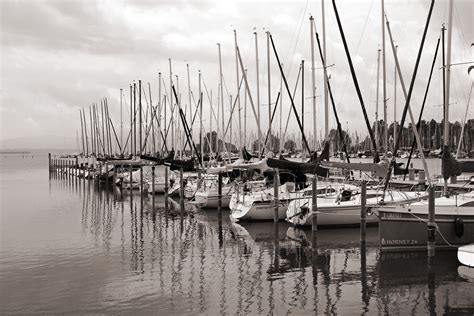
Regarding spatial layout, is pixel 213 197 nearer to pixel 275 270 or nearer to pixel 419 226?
pixel 275 270

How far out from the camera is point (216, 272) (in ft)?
58.3

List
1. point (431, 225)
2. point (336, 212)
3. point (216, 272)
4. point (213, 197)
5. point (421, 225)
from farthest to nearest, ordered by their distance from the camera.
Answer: point (213, 197) < point (336, 212) < point (421, 225) < point (431, 225) < point (216, 272)

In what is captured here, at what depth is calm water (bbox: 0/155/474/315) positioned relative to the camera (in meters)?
14.2

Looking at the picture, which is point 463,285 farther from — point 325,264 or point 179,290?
point 179,290

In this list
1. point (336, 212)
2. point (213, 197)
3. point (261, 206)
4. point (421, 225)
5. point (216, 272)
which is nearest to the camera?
point (216, 272)

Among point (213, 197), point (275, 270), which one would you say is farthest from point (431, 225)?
point (213, 197)

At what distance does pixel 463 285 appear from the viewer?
1595 centimetres

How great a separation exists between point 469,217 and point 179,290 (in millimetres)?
11872

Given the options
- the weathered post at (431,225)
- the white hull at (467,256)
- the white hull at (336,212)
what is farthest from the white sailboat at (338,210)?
the white hull at (467,256)

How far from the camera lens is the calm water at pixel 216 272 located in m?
14.2

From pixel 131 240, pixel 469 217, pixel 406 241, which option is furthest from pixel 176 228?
pixel 469 217

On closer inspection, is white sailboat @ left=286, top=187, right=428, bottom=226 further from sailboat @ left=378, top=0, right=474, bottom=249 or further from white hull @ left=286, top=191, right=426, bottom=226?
sailboat @ left=378, top=0, right=474, bottom=249

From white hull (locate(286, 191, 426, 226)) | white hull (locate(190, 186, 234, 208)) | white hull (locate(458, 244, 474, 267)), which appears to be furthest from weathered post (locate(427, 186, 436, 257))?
white hull (locate(190, 186, 234, 208))

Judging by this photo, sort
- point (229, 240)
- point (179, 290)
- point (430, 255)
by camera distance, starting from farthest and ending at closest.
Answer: point (229, 240)
point (430, 255)
point (179, 290)
